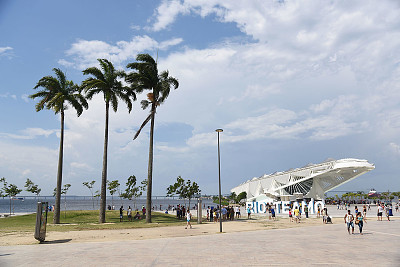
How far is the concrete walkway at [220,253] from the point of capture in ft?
38.2

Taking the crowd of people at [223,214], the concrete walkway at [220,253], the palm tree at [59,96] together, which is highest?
the palm tree at [59,96]

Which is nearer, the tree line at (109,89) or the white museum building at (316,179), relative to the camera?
the tree line at (109,89)

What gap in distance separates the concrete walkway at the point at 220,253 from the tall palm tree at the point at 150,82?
50.9 feet

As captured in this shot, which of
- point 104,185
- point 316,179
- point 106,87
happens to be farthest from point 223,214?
point 316,179

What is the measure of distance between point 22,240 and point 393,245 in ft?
69.0

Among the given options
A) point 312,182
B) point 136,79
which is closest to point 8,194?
point 136,79

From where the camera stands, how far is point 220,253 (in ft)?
45.0

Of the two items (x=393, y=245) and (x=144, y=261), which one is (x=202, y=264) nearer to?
(x=144, y=261)

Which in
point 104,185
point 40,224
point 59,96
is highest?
point 59,96

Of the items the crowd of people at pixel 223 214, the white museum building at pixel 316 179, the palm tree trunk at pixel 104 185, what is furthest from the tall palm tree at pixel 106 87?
the white museum building at pixel 316 179

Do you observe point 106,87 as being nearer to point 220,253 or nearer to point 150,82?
point 150,82

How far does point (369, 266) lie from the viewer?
1074cm

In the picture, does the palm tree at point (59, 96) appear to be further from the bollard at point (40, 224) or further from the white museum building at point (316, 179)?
the white museum building at point (316, 179)

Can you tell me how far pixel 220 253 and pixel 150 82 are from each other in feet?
71.2
